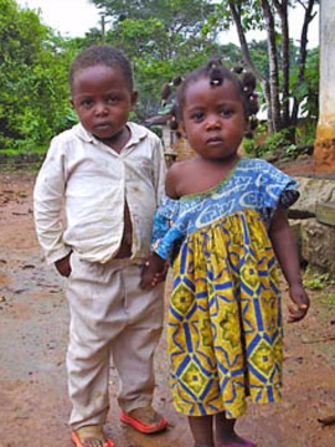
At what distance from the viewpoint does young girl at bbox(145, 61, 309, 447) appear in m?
2.04

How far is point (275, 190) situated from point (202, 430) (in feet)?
2.97

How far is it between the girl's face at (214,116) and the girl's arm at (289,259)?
0.98ft

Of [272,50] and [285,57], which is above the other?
[272,50]

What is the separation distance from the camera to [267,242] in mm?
2082

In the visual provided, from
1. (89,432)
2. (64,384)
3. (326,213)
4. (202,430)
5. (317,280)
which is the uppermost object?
(326,213)

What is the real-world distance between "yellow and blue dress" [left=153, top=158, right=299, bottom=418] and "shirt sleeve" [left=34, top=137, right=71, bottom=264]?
18.4 inches

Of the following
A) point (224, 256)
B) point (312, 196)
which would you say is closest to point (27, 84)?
point (312, 196)

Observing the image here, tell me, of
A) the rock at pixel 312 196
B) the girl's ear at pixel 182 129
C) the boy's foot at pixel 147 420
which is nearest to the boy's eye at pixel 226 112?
the girl's ear at pixel 182 129

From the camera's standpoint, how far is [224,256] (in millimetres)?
2025

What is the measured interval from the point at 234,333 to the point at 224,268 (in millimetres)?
219

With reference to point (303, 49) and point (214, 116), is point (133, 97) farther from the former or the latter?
point (303, 49)

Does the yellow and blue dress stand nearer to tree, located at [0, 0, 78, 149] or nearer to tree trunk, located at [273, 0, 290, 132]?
tree trunk, located at [273, 0, 290, 132]

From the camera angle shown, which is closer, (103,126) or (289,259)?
(289,259)

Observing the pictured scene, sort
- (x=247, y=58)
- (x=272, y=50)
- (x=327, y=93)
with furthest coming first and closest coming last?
(x=247, y=58), (x=272, y=50), (x=327, y=93)
